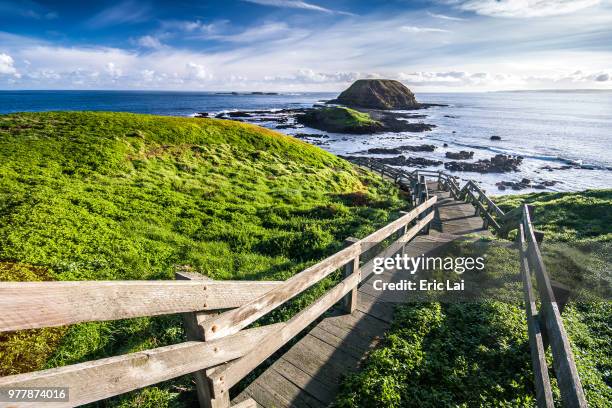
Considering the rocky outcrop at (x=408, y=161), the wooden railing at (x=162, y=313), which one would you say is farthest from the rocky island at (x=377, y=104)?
the wooden railing at (x=162, y=313)

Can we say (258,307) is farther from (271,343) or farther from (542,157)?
(542,157)

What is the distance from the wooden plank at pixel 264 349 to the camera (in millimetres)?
2983

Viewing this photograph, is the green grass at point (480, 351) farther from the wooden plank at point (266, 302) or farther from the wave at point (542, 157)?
the wave at point (542, 157)

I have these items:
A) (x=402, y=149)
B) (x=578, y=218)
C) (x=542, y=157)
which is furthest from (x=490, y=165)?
(x=578, y=218)

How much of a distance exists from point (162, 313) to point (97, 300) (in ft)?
1.78

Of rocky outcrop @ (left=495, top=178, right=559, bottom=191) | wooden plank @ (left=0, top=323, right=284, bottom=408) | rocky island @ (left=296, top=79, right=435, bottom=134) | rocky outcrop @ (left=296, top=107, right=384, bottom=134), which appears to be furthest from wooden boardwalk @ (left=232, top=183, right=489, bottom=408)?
rocky island @ (left=296, top=79, right=435, bottom=134)

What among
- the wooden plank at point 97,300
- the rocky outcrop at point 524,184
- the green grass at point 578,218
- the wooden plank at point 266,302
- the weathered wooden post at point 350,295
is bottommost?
the rocky outcrop at point 524,184

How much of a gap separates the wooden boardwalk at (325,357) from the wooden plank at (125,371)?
137 centimetres

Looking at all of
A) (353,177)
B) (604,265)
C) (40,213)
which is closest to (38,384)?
(40,213)

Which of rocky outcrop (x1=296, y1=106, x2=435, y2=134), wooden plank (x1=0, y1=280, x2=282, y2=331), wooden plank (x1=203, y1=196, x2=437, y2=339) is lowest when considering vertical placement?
wooden plank (x1=203, y1=196, x2=437, y2=339)

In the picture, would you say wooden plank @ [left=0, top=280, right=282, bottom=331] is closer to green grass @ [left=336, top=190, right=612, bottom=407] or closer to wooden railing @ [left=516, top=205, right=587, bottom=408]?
green grass @ [left=336, top=190, right=612, bottom=407]

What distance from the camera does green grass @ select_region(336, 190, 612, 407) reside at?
398 cm

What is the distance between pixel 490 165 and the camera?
150 ft

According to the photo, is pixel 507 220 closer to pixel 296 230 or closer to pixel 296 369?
pixel 296 230
